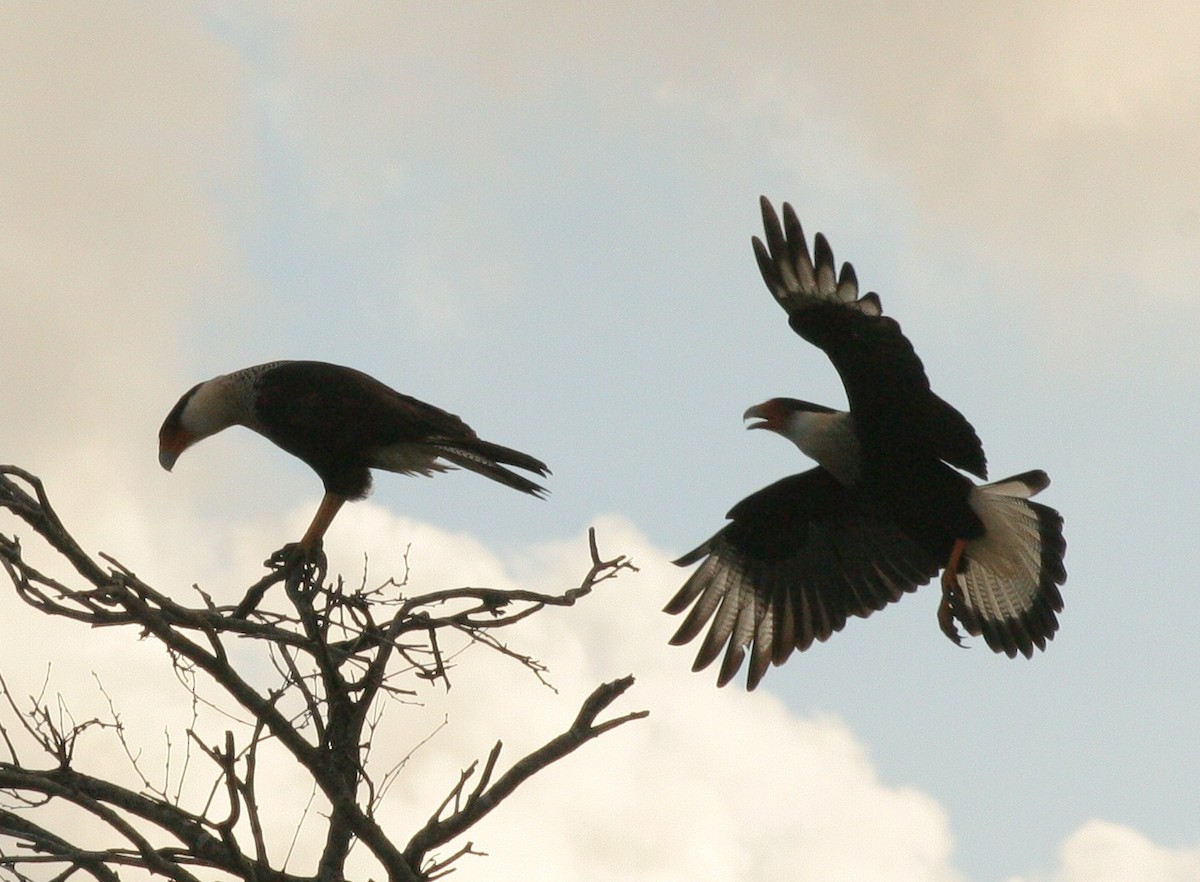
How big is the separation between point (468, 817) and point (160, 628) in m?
0.85

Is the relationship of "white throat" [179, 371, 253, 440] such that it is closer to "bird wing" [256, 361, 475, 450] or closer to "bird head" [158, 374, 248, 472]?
"bird head" [158, 374, 248, 472]

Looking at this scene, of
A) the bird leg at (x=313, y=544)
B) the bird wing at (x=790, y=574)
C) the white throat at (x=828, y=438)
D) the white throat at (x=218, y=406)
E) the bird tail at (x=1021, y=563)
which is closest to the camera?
the bird leg at (x=313, y=544)

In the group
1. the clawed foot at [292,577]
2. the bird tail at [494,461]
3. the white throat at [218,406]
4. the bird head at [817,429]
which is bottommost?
the clawed foot at [292,577]

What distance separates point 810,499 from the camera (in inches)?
245

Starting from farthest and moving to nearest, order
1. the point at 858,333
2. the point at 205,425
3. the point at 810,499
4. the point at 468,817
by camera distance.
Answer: the point at 810,499, the point at 205,425, the point at 858,333, the point at 468,817

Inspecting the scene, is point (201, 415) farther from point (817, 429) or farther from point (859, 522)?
point (859, 522)

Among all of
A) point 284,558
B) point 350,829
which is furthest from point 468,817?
point 284,558

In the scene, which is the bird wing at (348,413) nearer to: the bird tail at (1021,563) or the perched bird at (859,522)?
the perched bird at (859,522)

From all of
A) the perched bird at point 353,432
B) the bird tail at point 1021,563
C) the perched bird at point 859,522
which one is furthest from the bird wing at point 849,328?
the perched bird at point 353,432

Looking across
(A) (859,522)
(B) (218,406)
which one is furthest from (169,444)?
(A) (859,522)

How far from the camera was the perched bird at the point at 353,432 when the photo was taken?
4770 mm

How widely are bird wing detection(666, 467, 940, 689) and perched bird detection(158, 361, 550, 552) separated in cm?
183

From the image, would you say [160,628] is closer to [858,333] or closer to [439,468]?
[439,468]

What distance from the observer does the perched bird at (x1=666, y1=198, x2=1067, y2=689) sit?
5039 mm
